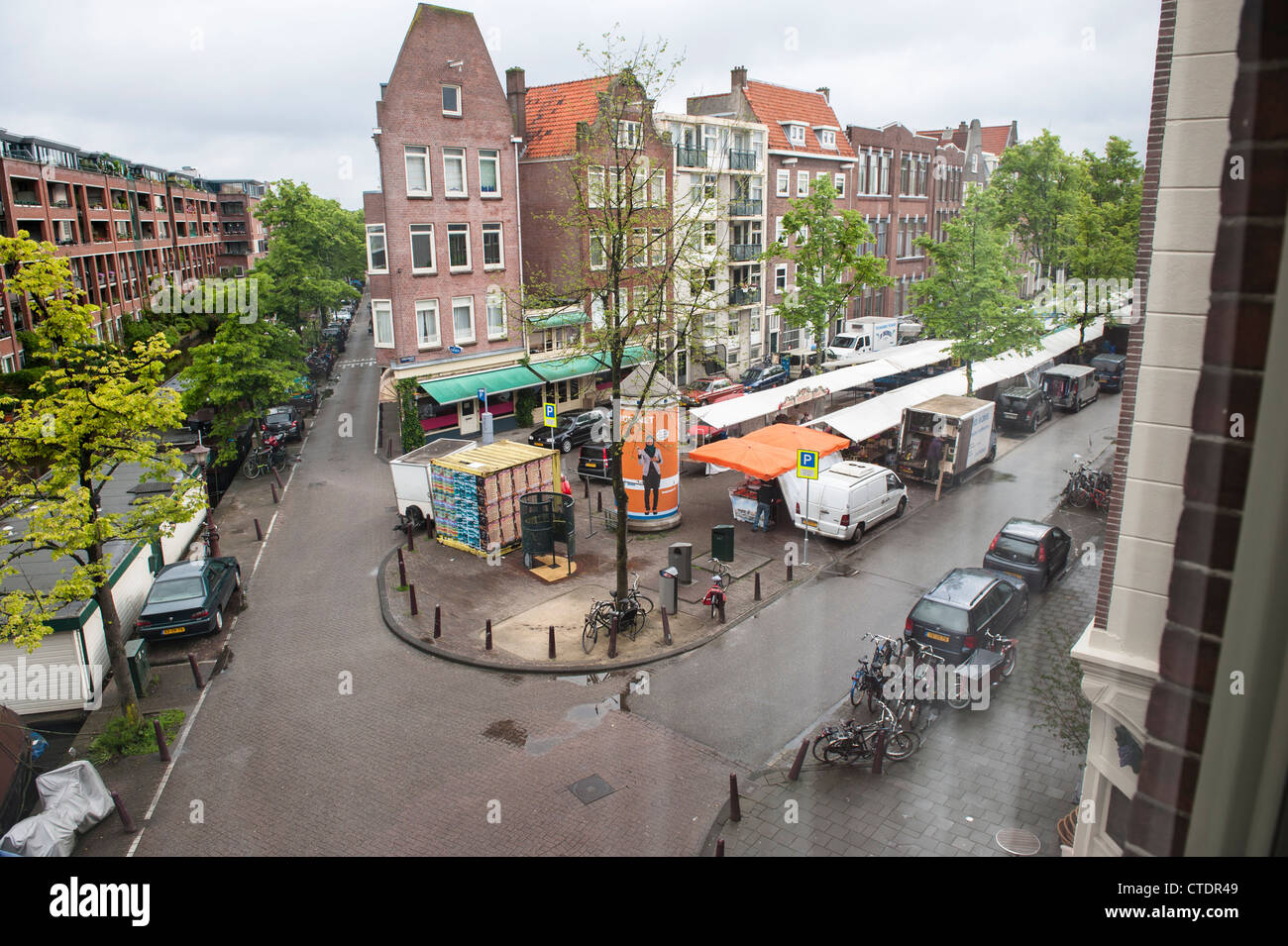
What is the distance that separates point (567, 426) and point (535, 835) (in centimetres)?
2063

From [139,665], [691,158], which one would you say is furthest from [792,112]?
[139,665]

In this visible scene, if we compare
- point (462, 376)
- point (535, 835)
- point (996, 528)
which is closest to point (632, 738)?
point (535, 835)

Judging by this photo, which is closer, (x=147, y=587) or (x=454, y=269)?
(x=147, y=587)

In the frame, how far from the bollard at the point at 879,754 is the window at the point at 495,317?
80.8 feet

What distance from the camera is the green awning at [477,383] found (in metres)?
30.1

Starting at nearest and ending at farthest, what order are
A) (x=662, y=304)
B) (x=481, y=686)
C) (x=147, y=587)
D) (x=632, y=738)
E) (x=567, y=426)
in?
(x=632, y=738) → (x=481, y=686) → (x=662, y=304) → (x=147, y=587) → (x=567, y=426)

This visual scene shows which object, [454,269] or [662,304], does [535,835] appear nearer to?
[662,304]

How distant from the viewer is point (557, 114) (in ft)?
112

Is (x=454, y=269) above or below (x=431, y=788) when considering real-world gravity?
above

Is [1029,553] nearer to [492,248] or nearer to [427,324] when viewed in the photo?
[427,324]

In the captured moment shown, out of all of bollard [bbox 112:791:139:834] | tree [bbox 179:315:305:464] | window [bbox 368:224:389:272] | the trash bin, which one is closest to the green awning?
window [bbox 368:224:389:272]
